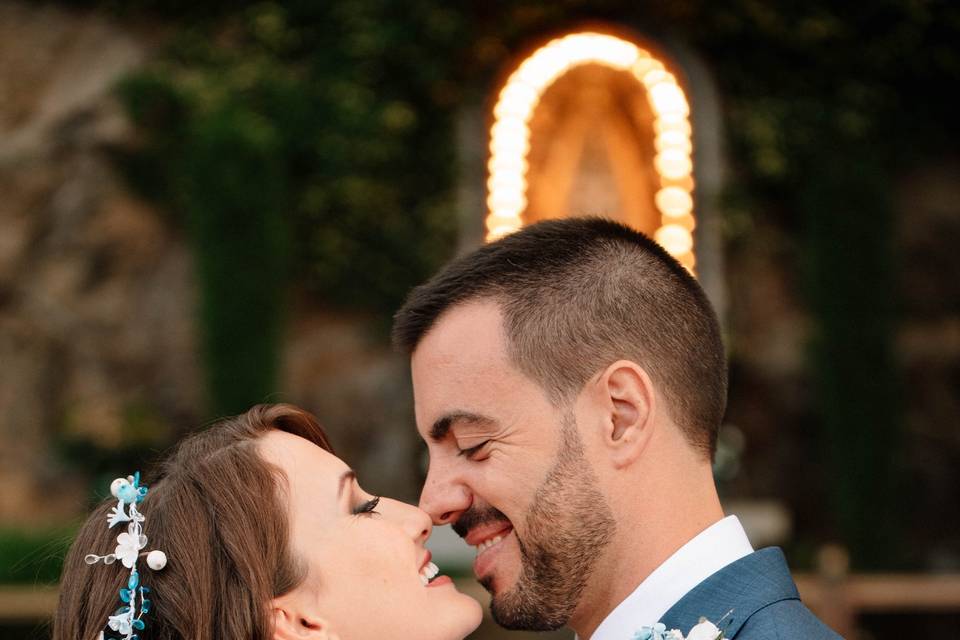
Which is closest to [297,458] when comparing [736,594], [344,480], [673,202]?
[344,480]

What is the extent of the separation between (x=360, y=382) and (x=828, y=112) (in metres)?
4.90

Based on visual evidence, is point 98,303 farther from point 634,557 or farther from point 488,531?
point 634,557

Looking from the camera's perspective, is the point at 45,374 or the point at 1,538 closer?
the point at 1,538

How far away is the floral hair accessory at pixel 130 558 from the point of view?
2.10 m

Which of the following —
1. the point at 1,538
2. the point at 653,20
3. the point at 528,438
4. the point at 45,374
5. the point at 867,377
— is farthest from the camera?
the point at 653,20

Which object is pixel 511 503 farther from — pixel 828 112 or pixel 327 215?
pixel 828 112

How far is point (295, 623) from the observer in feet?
7.06

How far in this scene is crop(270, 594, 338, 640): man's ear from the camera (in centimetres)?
212

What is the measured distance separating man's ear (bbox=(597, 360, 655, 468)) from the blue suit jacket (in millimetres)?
290

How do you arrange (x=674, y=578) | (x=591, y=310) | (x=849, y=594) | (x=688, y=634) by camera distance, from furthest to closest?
(x=849, y=594), (x=591, y=310), (x=674, y=578), (x=688, y=634)

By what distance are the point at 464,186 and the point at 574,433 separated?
796 cm

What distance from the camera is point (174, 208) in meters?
9.80

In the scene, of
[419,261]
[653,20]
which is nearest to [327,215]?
[419,261]

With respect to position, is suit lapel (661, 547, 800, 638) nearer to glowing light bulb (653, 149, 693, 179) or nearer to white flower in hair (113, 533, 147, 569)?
white flower in hair (113, 533, 147, 569)
